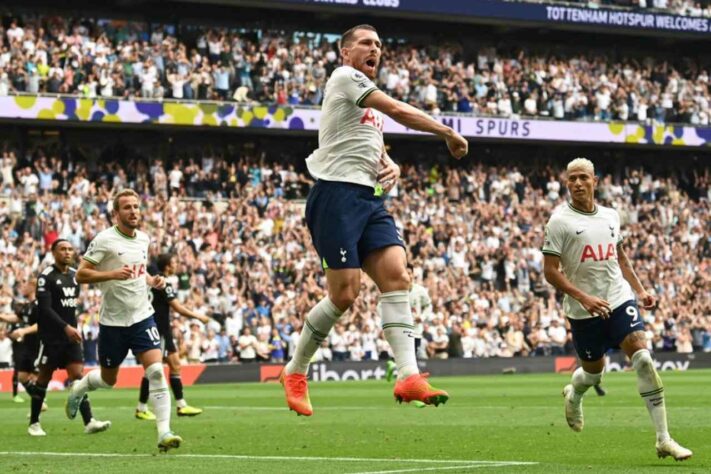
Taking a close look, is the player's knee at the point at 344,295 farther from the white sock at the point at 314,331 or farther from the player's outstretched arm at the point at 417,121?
the player's outstretched arm at the point at 417,121

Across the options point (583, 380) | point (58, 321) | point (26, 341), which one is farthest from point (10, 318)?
point (583, 380)

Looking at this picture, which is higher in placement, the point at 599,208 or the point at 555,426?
the point at 599,208

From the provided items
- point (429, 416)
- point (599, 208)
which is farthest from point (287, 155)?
point (599, 208)

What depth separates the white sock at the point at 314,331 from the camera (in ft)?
31.7

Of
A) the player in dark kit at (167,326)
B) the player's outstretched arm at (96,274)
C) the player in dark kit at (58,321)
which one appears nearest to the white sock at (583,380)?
the player's outstretched arm at (96,274)

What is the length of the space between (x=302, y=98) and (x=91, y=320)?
13943mm

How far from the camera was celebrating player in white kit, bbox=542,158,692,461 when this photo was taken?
40.4 ft

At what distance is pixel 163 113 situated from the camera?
4297 centimetres

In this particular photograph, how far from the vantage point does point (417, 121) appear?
8969mm

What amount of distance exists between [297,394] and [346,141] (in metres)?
1.83

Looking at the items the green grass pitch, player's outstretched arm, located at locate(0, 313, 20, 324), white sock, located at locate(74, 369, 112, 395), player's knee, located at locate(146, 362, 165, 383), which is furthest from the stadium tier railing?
player's knee, located at locate(146, 362, 165, 383)

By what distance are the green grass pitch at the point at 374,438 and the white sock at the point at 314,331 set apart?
4.15ft

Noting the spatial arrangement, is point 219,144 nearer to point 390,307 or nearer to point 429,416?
point 429,416

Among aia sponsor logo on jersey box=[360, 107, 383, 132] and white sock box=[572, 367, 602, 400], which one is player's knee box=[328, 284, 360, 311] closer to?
aia sponsor logo on jersey box=[360, 107, 383, 132]
